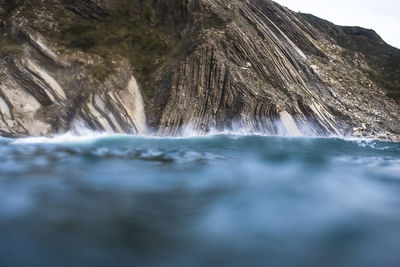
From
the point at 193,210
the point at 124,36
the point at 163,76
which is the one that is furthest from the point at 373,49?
the point at 193,210

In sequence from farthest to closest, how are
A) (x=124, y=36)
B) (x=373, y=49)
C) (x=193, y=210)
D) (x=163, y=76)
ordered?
(x=373, y=49) < (x=124, y=36) < (x=163, y=76) < (x=193, y=210)

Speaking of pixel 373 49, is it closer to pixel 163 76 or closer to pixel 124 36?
pixel 163 76

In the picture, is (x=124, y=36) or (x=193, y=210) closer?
(x=193, y=210)

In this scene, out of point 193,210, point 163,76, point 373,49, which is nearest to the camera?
point 193,210

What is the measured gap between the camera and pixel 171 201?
587cm

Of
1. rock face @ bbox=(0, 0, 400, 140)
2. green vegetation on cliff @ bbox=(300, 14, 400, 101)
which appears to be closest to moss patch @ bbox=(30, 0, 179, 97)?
rock face @ bbox=(0, 0, 400, 140)

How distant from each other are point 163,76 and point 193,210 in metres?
13.2

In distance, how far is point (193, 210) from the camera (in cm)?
548

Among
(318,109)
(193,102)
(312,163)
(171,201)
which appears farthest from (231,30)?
(171,201)

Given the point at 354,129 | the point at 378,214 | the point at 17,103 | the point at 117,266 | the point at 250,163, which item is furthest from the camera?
the point at 354,129

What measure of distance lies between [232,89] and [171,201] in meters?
11.3

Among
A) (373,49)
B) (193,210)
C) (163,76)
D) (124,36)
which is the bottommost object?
(193,210)

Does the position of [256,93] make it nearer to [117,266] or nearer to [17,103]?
[17,103]

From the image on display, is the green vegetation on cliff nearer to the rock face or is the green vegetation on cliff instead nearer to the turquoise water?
the rock face
